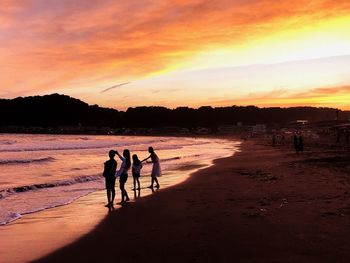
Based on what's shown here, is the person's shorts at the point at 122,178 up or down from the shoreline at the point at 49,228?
up

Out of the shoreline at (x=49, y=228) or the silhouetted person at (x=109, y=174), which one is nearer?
the shoreline at (x=49, y=228)

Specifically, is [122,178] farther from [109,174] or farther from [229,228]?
[229,228]

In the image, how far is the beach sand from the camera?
805 centimetres

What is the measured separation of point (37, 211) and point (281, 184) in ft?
31.7

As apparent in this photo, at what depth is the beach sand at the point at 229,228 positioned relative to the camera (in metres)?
8.05

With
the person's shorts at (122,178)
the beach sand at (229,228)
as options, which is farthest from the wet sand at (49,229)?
the person's shorts at (122,178)

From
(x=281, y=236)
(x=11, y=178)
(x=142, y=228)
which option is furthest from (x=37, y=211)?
(x=11, y=178)

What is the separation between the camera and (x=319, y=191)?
14.8 metres

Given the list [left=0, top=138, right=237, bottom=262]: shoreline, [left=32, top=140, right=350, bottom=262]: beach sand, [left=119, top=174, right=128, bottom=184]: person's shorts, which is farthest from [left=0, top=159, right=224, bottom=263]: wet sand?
[left=119, top=174, right=128, bottom=184]: person's shorts

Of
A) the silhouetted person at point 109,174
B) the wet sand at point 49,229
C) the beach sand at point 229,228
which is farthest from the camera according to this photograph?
→ the silhouetted person at point 109,174

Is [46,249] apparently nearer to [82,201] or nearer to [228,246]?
[228,246]

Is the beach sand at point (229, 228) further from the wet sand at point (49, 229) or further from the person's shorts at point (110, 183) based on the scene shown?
the person's shorts at point (110, 183)

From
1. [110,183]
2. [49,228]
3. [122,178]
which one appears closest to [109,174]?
[110,183]

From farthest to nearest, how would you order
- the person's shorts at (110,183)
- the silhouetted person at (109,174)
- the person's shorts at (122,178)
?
the person's shorts at (122,178), the person's shorts at (110,183), the silhouetted person at (109,174)
